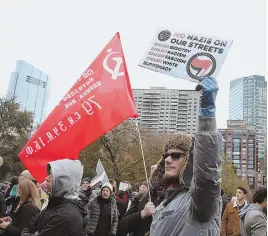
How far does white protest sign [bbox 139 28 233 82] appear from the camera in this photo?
4.32m

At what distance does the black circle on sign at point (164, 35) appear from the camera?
4684mm

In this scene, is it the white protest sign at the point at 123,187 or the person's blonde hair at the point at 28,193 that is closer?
the person's blonde hair at the point at 28,193

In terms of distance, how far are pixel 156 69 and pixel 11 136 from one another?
43.3 m

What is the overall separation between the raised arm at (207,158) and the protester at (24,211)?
116 inches

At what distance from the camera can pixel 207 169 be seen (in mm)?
1886

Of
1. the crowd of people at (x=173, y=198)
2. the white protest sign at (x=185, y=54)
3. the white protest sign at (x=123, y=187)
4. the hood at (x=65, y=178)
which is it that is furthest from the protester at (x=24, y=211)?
the white protest sign at (x=123, y=187)

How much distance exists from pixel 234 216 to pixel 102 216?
263 centimetres

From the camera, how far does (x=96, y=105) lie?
216 inches

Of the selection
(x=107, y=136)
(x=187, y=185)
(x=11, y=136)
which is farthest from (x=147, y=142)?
(x=187, y=185)

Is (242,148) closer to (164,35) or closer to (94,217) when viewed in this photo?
(94,217)

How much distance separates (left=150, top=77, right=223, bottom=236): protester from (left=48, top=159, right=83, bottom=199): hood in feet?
4.37

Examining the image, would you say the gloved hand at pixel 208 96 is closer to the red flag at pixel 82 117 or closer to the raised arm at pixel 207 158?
the raised arm at pixel 207 158

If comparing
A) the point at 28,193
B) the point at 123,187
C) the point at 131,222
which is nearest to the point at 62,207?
the point at 131,222

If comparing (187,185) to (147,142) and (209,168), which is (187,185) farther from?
(147,142)
